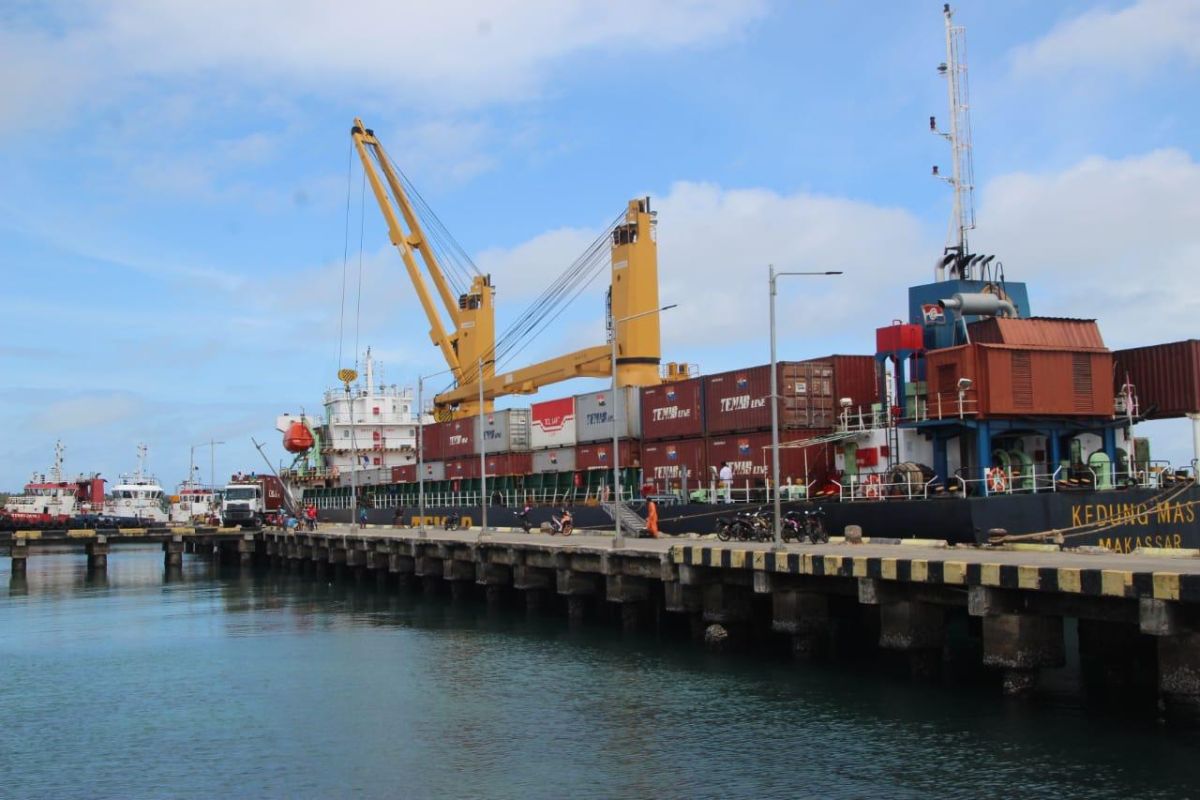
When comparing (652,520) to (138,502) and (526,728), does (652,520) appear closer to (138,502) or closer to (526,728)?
(526,728)

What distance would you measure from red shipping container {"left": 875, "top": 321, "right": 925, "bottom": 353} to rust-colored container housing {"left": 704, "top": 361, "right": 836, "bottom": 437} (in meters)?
3.46

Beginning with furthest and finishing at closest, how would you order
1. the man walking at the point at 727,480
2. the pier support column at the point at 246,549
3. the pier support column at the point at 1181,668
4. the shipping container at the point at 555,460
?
the pier support column at the point at 246,549 → the shipping container at the point at 555,460 → the man walking at the point at 727,480 → the pier support column at the point at 1181,668

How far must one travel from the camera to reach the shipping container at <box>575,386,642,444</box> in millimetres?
50094

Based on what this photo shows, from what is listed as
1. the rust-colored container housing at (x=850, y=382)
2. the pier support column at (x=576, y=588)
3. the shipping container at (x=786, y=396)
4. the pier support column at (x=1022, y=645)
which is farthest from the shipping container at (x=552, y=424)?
the pier support column at (x=1022, y=645)

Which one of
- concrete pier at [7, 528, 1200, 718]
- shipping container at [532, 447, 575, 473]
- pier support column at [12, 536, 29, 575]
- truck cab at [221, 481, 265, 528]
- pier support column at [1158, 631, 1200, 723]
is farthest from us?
truck cab at [221, 481, 265, 528]

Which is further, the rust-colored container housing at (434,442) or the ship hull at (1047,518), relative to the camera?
the rust-colored container housing at (434,442)

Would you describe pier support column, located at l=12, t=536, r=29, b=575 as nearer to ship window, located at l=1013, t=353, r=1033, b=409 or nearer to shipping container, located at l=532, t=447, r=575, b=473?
shipping container, located at l=532, t=447, r=575, b=473

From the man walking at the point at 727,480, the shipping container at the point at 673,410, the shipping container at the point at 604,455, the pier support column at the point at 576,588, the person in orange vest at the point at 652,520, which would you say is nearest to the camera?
the pier support column at the point at 576,588

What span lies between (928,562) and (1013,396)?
1186cm

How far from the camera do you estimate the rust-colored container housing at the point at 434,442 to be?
70188 millimetres

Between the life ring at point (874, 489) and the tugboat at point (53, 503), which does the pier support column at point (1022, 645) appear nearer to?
the life ring at point (874, 489)

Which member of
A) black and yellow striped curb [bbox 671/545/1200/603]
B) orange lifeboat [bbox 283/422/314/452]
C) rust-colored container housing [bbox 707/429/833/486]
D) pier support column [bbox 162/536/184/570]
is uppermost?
orange lifeboat [bbox 283/422/314/452]

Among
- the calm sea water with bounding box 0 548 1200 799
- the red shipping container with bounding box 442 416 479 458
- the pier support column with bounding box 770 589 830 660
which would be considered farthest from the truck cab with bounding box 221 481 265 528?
the pier support column with bounding box 770 589 830 660

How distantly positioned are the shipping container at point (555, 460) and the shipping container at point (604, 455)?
30.9 inches
